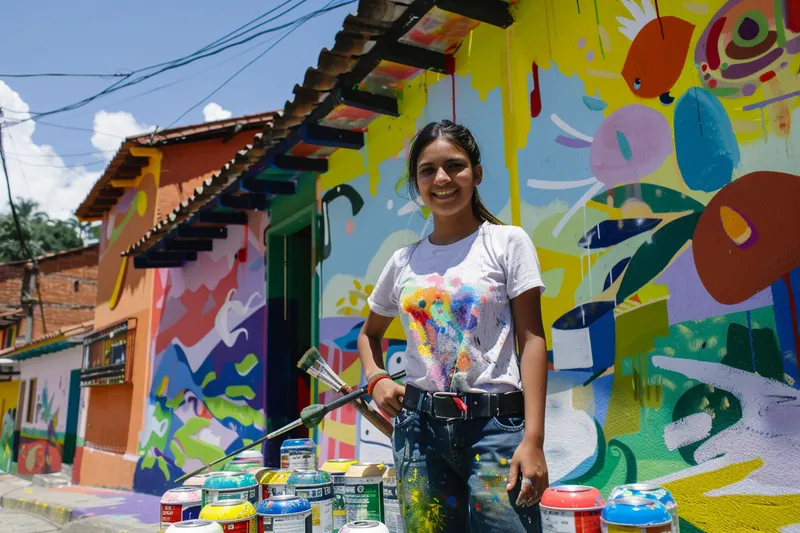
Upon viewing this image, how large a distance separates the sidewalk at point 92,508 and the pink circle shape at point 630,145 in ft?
17.6

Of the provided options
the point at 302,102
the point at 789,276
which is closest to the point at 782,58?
the point at 789,276

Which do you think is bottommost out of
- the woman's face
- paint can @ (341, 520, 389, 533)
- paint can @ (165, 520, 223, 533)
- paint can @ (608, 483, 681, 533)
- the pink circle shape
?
paint can @ (341, 520, 389, 533)

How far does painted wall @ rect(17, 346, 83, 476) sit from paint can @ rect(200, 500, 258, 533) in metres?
13.1

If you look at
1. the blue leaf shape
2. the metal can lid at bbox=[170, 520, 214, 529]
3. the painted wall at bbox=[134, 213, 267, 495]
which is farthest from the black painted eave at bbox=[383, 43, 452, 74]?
the painted wall at bbox=[134, 213, 267, 495]

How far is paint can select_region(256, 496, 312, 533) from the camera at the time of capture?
8.27 ft

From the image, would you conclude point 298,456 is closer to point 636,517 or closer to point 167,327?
point 636,517

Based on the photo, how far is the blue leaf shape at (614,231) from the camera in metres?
3.07

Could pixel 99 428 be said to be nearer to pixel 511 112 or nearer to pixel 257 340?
pixel 257 340

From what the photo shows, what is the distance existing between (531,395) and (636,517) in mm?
415

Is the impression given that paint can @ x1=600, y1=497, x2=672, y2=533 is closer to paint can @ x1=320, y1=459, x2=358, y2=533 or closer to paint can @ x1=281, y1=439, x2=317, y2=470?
paint can @ x1=320, y1=459, x2=358, y2=533

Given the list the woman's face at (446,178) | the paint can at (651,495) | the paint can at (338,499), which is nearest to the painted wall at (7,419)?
the paint can at (338,499)

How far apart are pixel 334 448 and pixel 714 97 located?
156 inches

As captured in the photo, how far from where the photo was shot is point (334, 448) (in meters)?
5.44

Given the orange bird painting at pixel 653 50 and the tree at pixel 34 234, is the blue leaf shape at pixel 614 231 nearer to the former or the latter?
the orange bird painting at pixel 653 50
